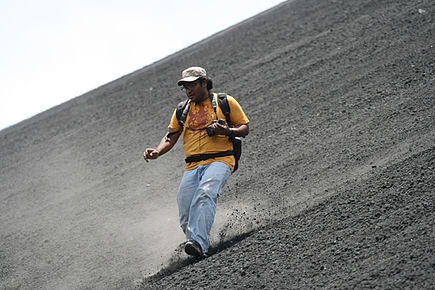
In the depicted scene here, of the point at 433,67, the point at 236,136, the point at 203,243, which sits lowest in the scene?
the point at 433,67

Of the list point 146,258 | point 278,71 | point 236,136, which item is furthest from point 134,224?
point 278,71

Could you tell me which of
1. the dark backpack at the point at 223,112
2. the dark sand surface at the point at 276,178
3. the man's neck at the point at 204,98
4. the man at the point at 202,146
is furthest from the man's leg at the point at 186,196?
the man's neck at the point at 204,98

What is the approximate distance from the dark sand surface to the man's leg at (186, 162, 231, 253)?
266mm

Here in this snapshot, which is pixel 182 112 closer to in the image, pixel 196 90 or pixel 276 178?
pixel 196 90

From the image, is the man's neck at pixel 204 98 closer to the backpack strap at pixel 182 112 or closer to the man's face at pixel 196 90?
the man's face at pixel 196 90

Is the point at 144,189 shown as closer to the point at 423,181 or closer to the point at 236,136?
the point at 236,136

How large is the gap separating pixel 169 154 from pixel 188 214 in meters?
4.62

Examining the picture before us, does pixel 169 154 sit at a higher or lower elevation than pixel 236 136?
lower

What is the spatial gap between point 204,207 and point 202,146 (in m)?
0.71

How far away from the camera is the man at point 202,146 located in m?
4.43

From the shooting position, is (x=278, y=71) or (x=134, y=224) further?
(x=278, y=71)

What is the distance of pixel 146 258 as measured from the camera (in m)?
5.34

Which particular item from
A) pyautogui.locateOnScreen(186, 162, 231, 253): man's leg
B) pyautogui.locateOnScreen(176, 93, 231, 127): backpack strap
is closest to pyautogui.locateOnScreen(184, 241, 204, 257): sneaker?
pyautogui.locateOnScreen(186, 162, 231, 253): man's leg

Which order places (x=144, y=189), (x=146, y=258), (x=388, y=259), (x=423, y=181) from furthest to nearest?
(x=144, y=189) < (x=146, y=258) < (x=423, y=181) < (x=388, y=259)
